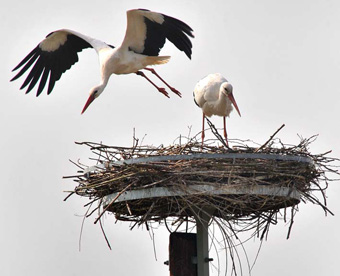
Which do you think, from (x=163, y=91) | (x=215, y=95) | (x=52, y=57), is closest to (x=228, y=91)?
(x=215, y=95)

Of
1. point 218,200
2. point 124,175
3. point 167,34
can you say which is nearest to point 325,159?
point 218,200

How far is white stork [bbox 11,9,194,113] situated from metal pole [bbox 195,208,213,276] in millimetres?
2361

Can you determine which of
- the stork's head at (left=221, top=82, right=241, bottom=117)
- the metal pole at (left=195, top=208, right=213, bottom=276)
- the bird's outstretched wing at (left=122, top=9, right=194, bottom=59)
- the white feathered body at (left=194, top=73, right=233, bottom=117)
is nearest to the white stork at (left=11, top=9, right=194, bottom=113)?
the bird's outstretched wing at (left=122, top=9, right=194, bottom=59)

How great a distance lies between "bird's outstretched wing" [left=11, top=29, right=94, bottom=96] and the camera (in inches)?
456

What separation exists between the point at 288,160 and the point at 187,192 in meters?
0.91

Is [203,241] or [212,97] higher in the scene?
[212,97]

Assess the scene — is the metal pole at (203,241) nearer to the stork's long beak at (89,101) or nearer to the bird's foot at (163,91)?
the stork's long beak at (89,101)

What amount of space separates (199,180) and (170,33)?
2.69m

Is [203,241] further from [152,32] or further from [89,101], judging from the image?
[152,32]

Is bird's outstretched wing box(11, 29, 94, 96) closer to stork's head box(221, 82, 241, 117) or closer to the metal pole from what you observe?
stork's head box(221, 82, 241, 117)

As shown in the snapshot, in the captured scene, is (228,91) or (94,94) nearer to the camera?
(228,91)

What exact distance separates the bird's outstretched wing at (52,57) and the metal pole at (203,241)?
3276mm

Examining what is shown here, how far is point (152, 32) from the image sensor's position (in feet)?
36.1

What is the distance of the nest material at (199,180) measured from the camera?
845 centimetres
